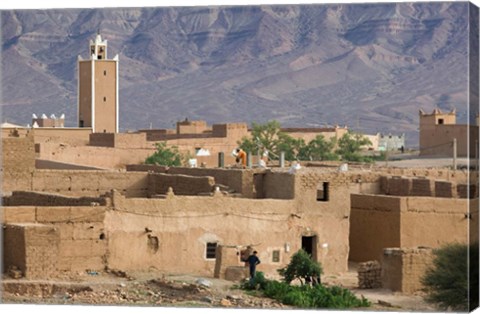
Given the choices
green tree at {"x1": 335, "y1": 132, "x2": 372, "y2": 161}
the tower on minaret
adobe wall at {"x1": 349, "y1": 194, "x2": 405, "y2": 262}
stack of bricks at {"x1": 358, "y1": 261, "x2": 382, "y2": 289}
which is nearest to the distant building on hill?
green tree at {"x1": 335, "y1": 132, "x2": 372, "y2": 161}

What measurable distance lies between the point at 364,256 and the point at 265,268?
9.93 ft

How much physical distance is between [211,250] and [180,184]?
4.28 meters

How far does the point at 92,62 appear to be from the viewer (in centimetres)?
6781

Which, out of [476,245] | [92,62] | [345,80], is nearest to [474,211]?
[476,245]

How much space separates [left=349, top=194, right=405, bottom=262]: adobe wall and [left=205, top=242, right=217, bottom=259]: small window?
303 centimetres

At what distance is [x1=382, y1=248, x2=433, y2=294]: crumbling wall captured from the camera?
76.6ft

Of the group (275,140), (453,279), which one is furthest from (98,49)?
(453,279)

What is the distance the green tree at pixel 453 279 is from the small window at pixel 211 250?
4651 millimetres

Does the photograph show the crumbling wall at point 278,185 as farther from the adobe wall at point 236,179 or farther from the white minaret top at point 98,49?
the white minaret top at point 98,49

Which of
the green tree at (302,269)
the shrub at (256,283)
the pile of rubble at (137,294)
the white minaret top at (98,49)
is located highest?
the white minaret top at (98,49)

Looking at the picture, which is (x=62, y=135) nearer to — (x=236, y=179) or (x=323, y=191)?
(x=236, y=179)

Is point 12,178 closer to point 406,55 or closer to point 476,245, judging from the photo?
point 476,245

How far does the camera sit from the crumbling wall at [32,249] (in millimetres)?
23922

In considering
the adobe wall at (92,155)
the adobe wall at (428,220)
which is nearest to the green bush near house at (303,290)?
the adobe wall at (428,220)
